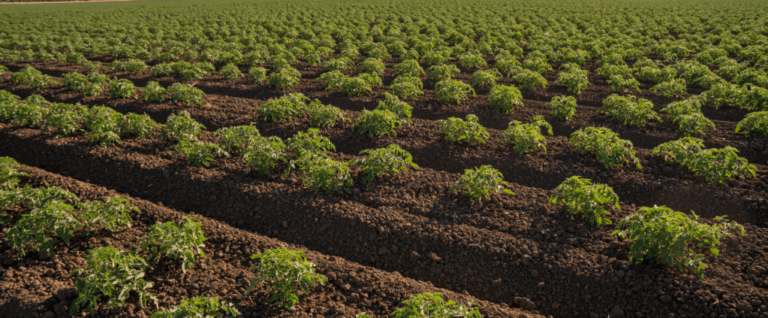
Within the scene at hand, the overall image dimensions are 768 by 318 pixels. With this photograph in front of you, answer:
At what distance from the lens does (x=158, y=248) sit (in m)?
5.76

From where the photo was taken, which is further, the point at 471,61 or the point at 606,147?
the point at 471,61

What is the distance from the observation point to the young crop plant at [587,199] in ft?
20.5

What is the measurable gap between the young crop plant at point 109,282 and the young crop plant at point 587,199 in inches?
246

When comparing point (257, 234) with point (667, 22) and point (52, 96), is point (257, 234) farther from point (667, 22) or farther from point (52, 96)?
point (667, 22)

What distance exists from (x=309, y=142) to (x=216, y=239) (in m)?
2.72

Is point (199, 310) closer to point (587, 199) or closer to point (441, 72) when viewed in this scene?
point (587, 199)

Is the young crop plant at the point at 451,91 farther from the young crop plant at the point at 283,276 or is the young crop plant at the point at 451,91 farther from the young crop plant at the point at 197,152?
the young crop plant at the point at 283,276

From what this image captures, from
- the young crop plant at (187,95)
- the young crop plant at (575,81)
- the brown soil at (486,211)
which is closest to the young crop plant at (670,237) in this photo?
the brown soil at (486,211)

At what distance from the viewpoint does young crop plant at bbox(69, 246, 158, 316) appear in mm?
4660

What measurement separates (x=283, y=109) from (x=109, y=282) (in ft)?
20.4

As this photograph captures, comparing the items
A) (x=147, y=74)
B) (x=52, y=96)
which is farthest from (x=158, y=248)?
(x=147, y=74)

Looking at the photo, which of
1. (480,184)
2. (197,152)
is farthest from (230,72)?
(480,184)

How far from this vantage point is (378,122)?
363 inches

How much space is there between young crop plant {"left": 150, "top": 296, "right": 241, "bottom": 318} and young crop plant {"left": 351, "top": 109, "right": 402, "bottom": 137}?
5394 mm
